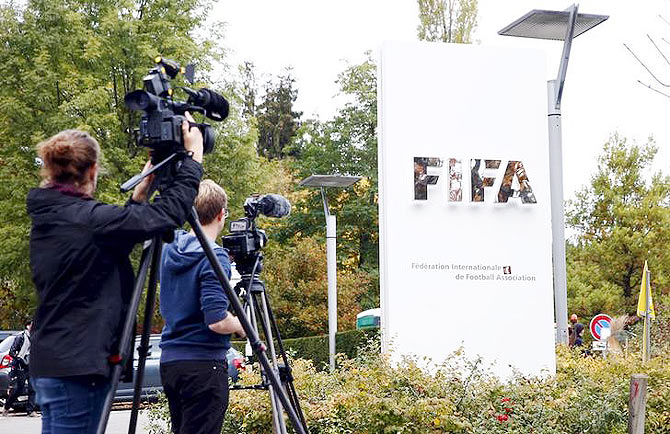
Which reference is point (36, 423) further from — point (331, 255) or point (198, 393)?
A: point (198, 393)

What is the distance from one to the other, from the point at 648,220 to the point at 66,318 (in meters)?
34.6

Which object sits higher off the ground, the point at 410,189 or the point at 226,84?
the point at 226,84

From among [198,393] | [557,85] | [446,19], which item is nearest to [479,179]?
[557,85]

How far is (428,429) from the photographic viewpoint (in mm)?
7262

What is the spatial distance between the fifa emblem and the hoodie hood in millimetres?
6162

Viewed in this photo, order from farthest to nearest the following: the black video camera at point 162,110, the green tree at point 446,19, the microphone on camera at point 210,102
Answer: the green tree at point 446,19 < the microphone on camera at point 210,102 < the black video camera at point 162,110

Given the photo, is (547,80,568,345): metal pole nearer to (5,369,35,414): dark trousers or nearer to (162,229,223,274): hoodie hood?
(162,229,223,274): hoodie hood

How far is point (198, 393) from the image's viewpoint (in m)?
4.59

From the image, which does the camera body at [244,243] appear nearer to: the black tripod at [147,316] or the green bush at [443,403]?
the black tripod at [147,316]

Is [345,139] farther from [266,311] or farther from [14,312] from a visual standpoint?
[266,311]

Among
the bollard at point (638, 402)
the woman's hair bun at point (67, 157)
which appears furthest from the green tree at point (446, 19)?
the woman's hair bun at point (67, 157)

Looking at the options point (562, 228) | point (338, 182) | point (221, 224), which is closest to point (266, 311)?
point (221, 224)

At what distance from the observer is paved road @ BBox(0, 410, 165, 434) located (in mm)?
13688

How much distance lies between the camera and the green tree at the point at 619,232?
35.2 m
